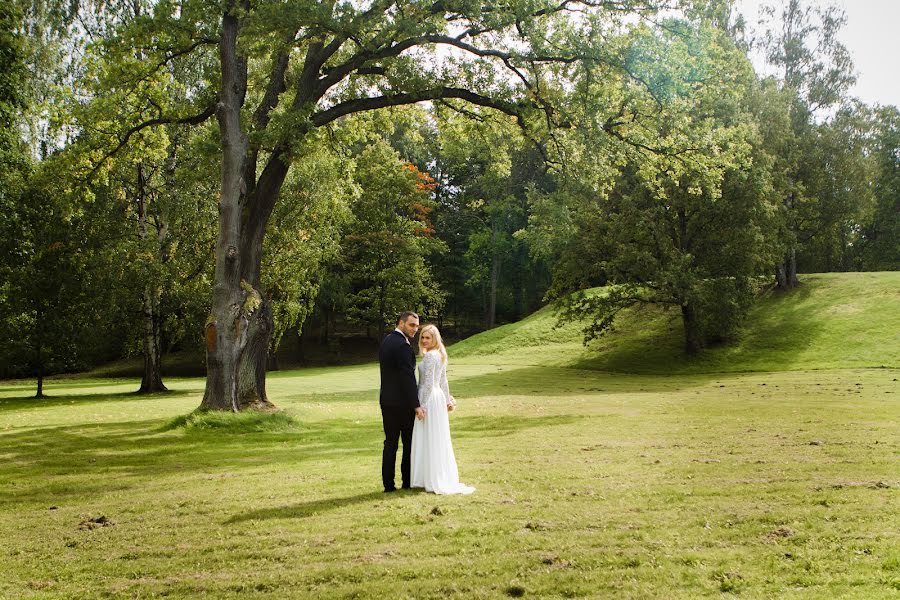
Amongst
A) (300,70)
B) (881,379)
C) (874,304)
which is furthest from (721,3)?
(874,304)

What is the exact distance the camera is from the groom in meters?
10.0

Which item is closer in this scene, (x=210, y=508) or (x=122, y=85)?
(x=210, y=508)

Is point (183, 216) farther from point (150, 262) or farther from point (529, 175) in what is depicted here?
point (529, 175)

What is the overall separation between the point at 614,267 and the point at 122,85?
27172mm

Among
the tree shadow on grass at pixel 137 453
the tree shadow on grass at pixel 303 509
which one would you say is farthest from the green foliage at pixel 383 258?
the tree shadow on grass at pixel 303 509

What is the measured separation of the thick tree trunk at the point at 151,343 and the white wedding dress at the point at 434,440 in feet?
82.9

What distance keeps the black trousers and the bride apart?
5.2 inches

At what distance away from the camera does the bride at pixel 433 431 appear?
9.84m

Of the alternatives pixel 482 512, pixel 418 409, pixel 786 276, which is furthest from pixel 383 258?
pixel 482 512

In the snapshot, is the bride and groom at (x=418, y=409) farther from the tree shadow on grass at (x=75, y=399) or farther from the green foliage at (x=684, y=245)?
the green foliage at (x=684, y=245)

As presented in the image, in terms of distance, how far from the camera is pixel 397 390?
33.1 feet

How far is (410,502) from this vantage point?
921 centimetres

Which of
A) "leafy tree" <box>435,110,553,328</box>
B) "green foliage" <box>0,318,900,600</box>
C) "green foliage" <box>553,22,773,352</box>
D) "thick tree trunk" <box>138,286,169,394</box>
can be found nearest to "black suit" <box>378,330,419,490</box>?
"green foliage" <box>0,318,900,600</box>

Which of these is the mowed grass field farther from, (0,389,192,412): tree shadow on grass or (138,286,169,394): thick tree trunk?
(138,286,169,394): thick tree trunk
